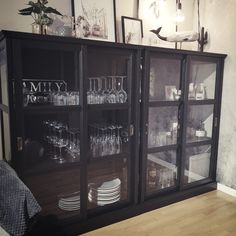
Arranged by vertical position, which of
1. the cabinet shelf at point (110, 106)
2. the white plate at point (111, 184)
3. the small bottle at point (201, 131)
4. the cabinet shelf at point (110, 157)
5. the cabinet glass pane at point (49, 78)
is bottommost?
the white plate at point (111, 184)

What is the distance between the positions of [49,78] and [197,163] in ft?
6.29

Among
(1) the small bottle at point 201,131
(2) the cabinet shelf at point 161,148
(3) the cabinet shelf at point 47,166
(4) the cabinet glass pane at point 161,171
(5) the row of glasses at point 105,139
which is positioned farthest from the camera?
(1) the small bottle at point 201,131

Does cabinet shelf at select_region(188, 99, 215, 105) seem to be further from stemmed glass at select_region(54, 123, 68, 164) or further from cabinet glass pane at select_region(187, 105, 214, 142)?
stemmed glass at select_region(54, 123, 68, 164)

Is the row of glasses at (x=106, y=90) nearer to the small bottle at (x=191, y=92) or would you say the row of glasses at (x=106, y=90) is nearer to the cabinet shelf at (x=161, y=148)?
the cabinet shelf at (x=161, y=148)

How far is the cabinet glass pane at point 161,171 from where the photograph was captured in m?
2.53

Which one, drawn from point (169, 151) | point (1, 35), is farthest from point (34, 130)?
point (169, 151)

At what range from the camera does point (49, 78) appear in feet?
6.86

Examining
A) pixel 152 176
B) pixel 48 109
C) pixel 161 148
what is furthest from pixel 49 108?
pixel 152 176

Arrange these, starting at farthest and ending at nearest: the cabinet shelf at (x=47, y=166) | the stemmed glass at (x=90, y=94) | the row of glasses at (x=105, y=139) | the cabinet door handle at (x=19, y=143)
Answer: the row of glasses at (x=105, y=139)
the stemmed glass at (x=90, y=94)
the cabinet shelf at (x=47, y=166)
the cabinet door handle at (x=19, y=143)

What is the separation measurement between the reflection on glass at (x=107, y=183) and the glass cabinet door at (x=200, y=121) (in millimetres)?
760

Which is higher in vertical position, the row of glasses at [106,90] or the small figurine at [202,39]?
the small figurine at [202,39]

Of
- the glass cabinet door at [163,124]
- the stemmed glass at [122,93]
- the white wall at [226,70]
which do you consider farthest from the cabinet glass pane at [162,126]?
the white wall at [226,70]

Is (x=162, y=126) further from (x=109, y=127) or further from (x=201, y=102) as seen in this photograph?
(x=109, y=127)

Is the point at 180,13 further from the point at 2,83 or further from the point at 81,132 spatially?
the point at 2,83
